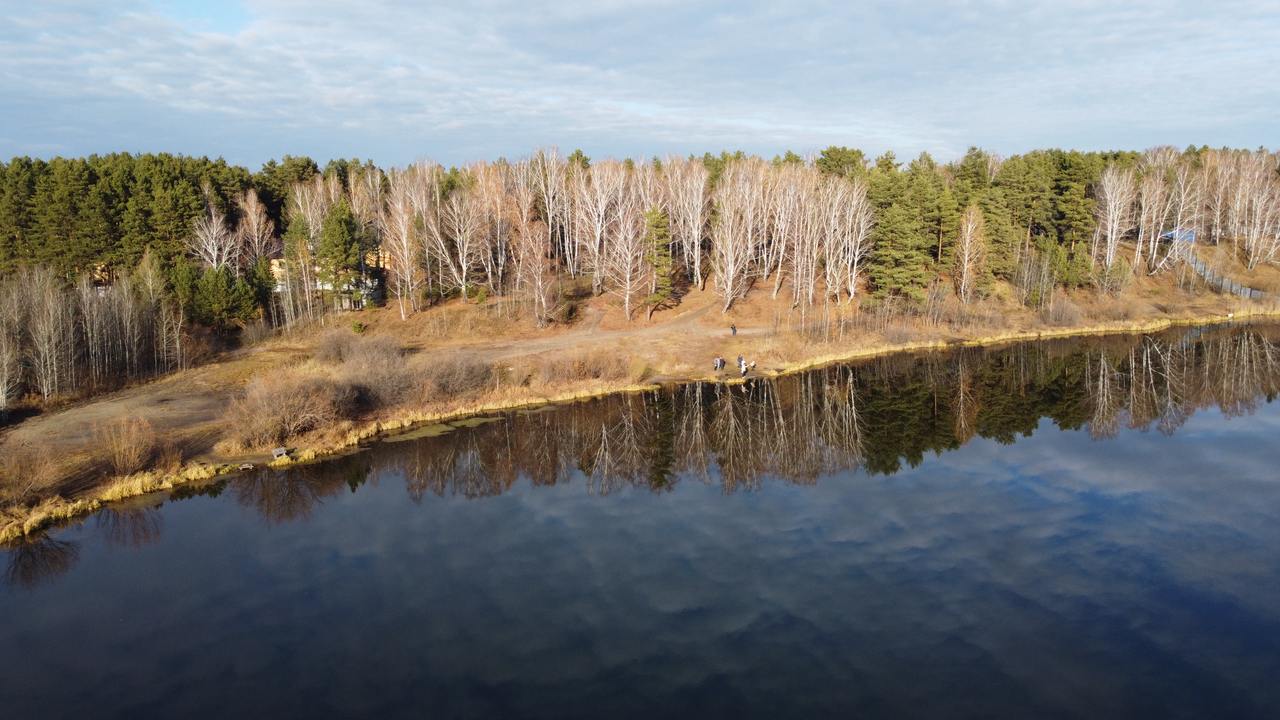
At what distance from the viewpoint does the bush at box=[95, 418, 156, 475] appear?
98.0 feet

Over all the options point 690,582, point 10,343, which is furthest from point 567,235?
point 690,582

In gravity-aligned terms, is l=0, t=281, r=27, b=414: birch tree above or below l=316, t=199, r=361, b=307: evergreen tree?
below

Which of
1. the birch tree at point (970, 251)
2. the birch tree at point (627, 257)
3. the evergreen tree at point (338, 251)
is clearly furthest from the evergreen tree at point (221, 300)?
the birch tree at point (970, 251)

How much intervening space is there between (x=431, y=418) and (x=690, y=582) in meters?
22.0

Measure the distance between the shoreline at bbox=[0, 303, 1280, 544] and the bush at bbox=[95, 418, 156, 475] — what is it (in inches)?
33.4

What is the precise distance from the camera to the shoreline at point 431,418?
85.8 feet

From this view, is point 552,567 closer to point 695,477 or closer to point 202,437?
point 695,477

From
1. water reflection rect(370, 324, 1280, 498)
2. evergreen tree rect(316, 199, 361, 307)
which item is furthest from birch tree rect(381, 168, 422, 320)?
water reflection rect(370, 324, 1280, 498)

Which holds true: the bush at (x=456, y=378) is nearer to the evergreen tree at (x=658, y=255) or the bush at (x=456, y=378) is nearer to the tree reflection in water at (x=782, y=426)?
the tree reflection in water at (x=782, y=426)

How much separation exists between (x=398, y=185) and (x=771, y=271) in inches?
1570

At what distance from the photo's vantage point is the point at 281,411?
112 feet

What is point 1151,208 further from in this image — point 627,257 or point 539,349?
point 539,349

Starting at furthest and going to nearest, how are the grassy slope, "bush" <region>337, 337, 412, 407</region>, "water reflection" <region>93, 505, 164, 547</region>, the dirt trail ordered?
"bush" <region>337, 337, 412, 407</region> → the dirt trail → the grassy slope → "water reflection" <region>93, 505, 164, 547</region>

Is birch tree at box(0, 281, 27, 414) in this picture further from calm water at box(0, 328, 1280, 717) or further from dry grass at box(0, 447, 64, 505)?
calm water at box(0, 328, 1280, 717)
